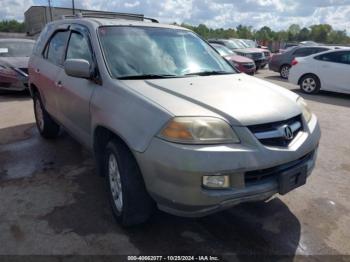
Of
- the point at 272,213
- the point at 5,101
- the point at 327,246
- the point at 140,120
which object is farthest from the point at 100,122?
the point at 5,101

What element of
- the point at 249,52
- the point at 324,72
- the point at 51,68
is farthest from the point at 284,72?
the point at 51,68

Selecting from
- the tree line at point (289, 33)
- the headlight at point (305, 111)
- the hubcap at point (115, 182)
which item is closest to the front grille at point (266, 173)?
the headlight at point (305, 111)

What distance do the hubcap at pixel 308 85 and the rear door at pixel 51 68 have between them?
8.23m

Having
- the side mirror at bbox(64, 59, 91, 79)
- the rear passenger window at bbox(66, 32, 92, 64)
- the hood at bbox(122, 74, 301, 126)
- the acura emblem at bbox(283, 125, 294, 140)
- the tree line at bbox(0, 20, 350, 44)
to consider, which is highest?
the rear passenger window at bbox(66, 32, 92, 64)

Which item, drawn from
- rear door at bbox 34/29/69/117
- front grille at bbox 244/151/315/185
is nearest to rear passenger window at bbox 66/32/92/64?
rear door at bbox 34/29/69/117

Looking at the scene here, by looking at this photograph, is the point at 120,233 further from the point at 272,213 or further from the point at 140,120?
the point at 272,213

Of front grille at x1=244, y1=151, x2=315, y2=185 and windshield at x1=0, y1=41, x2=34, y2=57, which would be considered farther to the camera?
windshield at x1=0, y1=41, x2=34, y2=57

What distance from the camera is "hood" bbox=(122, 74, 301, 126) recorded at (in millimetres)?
2631

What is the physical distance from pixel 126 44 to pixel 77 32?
0.84 m

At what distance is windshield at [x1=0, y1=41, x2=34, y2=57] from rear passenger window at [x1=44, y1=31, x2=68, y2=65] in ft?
19.0

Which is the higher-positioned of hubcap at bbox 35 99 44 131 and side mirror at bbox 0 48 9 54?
side mirror at bbox 0 48 9 54

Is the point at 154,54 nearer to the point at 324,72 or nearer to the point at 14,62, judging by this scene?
the point at 14,62

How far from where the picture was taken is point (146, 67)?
3.42m

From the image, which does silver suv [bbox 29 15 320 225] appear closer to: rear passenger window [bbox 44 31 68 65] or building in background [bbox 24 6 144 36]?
rear passenger window [bbox 44 31 68 65]
